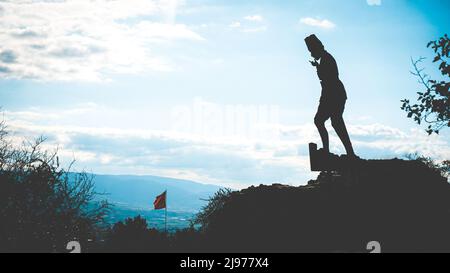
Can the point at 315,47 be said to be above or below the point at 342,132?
above

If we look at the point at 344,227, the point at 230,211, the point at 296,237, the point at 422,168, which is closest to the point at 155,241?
the point at 230,211

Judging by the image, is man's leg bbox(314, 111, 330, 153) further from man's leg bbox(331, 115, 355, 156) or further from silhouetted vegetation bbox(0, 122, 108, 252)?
silhouetted vegetation bbox(0, 122, 108, 252)

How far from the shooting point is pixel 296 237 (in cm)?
1020

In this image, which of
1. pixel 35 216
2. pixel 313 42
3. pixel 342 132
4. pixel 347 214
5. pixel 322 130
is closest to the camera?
pixel 347 214

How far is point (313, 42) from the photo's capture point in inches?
423

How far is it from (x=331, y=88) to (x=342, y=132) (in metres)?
1.14

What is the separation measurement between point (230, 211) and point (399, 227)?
4.22 metres

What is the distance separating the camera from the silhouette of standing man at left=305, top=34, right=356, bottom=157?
10.6m

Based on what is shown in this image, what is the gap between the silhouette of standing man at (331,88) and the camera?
1065 cm

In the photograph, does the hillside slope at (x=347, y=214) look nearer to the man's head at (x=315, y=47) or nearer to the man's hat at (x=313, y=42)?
the man's head at (x=315, y=47)

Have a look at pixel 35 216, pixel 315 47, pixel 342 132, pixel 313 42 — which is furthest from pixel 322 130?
pixel 35 216

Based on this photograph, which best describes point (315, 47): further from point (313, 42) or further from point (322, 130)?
point (322, 130)

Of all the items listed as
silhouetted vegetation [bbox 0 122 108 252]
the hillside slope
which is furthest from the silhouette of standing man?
silhouetted vegetation [bbox 0 122 108 252]
